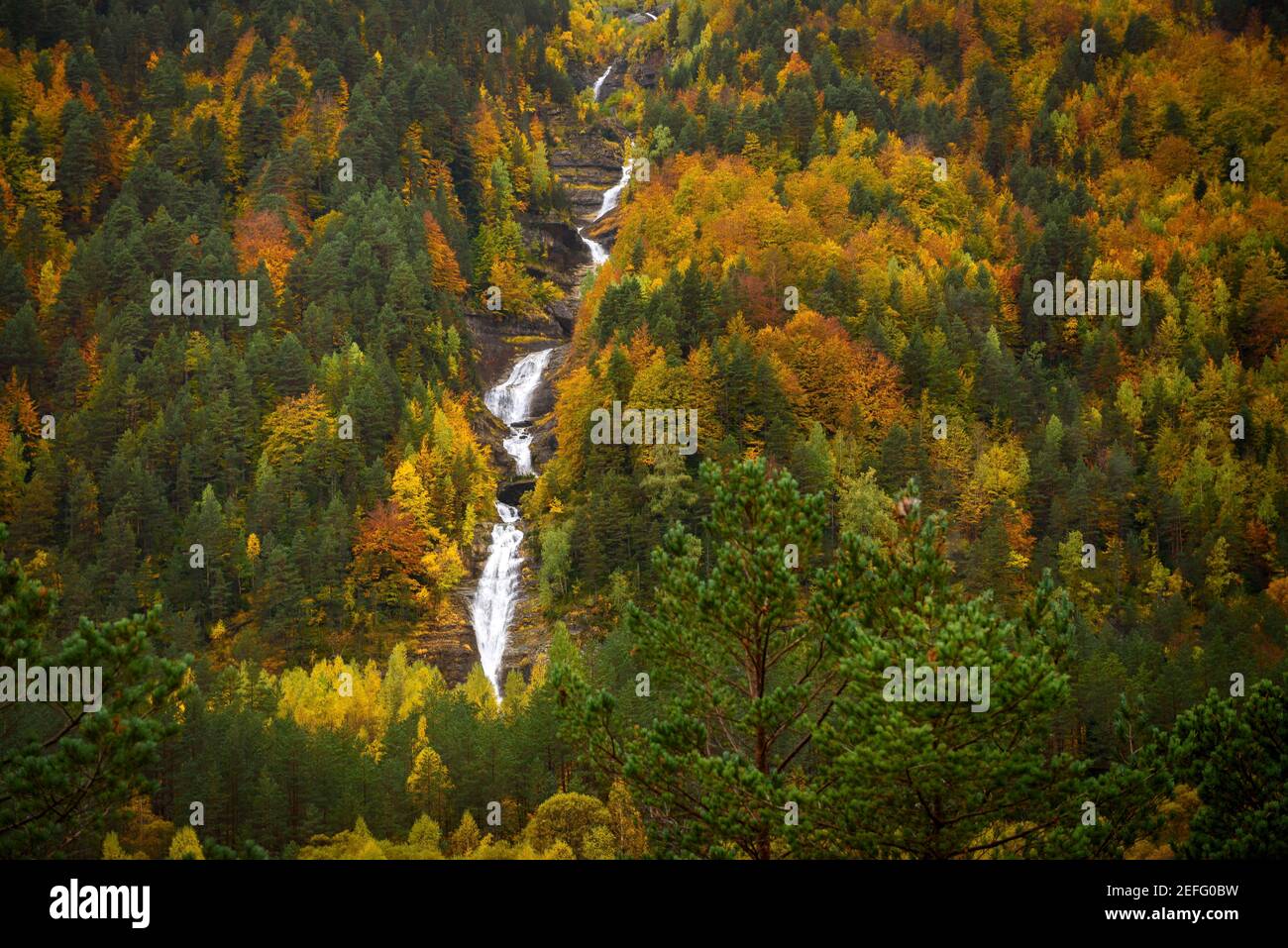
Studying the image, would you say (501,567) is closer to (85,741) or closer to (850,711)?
(850,711)

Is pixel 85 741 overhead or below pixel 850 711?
below

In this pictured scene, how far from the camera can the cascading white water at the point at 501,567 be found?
97.5m

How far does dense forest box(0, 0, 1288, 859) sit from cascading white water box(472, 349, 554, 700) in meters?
1.69

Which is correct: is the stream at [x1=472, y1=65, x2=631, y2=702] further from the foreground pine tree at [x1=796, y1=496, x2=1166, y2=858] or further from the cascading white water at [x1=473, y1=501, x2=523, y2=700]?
the foreground pine tree at [x1=796, y1=496, x2=1166, y2=858]

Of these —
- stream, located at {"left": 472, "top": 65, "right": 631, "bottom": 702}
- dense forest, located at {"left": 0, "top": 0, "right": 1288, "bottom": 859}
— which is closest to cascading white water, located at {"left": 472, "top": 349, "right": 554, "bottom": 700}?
stream, located at {"left": 472, "top": 65, "right": 631, "bottom": 702}

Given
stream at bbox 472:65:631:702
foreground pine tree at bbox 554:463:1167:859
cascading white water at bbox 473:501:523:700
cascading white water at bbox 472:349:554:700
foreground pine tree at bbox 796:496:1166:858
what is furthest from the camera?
stream at bbox 472:65:631:702

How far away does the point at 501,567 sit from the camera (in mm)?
106188

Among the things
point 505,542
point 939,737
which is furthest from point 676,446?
point 939,737

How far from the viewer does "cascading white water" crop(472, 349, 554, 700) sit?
320 ft

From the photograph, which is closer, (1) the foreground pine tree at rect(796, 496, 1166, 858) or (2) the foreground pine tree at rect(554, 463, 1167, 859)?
(1) the foreground pine tree at rect(796, 496, 1166, 858)

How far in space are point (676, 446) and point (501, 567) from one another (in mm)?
20582

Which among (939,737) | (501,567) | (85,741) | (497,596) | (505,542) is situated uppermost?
(505,542)
